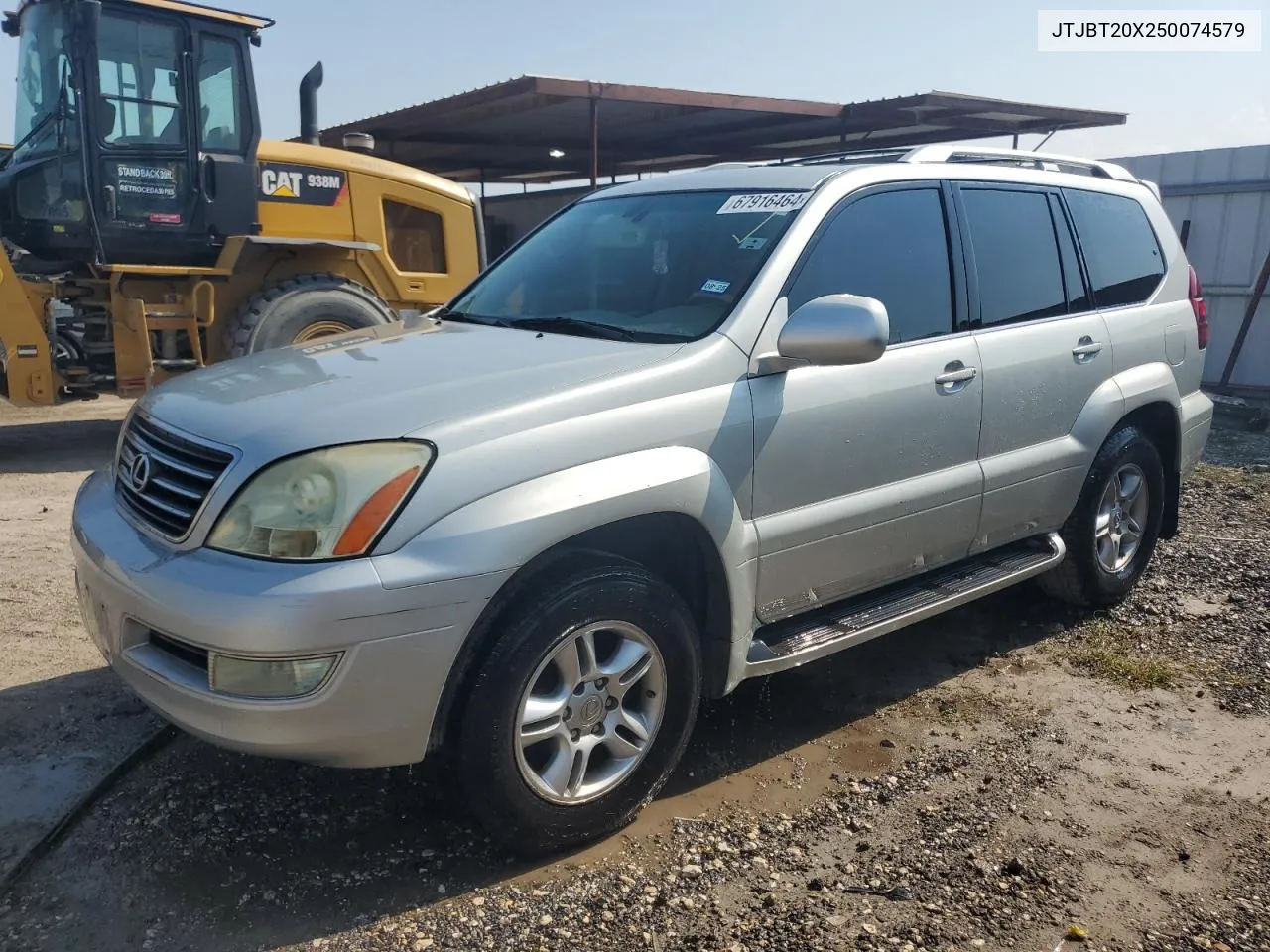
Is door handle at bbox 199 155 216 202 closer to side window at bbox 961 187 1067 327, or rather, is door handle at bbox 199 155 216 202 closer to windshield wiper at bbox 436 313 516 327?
windshield wiper at bbox 436 313 516 327

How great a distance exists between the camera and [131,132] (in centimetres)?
747

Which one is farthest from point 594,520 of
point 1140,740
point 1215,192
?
point 1215,192

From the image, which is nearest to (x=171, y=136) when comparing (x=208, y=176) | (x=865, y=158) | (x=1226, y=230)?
(x=208, y=176)

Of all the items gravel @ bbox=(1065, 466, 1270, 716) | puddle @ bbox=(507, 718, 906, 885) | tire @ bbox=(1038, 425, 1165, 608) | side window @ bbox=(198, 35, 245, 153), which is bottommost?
gravel @ bbox=(1065, 466, 1270, 716)

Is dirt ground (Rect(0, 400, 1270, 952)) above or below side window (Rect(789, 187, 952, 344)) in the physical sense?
below

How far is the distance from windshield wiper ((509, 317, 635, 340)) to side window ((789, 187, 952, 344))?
0.56m

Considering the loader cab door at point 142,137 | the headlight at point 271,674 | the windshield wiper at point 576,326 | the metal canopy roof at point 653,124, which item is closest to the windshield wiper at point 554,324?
the windshield wiper at point 576,326

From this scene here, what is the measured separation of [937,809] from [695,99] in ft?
30.3

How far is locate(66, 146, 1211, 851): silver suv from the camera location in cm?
257

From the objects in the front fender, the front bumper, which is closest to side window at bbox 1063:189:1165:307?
the front fender

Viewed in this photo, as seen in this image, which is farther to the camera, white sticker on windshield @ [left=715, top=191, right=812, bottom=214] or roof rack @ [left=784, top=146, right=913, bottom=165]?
roof rack @ [left=784, top=146, right=913, bottom=165]

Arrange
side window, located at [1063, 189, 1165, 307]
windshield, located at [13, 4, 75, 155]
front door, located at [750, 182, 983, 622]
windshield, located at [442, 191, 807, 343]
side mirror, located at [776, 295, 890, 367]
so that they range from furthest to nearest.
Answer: windshield, located at [13, 4, 75, 155], side window, located at [1063, 189, 1165, 307], windshield, located at [442, 191, 807, 343], front door, located at [750, 182, 983, 622], side mirror, located at [776, 295, 890, 367]

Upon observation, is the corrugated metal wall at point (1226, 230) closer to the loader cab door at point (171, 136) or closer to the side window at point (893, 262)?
the side window at point (893, 262)

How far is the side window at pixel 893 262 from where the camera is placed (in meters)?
3.56
